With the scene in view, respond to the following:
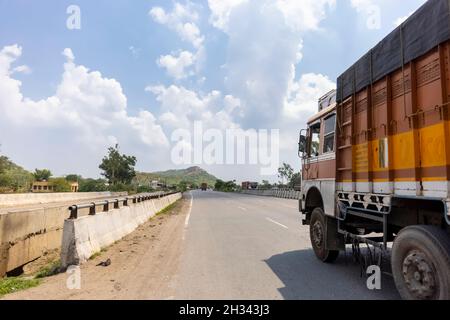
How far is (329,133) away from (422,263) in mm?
3719

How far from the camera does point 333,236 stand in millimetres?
7223

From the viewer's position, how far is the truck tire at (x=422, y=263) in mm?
3771

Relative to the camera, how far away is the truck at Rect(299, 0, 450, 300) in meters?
3.96

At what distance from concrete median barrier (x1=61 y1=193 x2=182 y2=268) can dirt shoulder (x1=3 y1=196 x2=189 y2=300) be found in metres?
0.24

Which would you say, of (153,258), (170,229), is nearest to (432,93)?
(153,258)

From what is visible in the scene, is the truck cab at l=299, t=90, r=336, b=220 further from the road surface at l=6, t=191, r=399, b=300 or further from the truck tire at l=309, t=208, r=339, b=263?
the road surface at l=6, t=191, r=399, b=300

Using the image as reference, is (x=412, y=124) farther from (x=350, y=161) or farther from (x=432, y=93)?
(x=350, y=161)

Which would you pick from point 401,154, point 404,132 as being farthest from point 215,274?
point 404,132

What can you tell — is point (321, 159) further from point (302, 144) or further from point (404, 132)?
point (404, 132)

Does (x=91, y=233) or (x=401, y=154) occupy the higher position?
(x=401, y=154)

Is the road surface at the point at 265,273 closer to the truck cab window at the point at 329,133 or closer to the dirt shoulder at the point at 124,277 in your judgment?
the dirt shoulder at the point at 124,277

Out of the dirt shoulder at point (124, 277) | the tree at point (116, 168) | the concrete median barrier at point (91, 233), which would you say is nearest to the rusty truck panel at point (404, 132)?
the dirt shoulder at point (124, 277)

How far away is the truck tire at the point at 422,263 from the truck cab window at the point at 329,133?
2.96 meters

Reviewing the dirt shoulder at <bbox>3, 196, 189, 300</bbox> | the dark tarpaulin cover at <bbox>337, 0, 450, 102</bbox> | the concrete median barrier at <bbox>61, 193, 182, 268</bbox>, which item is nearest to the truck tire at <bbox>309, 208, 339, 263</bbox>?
the dark tarpaulin cover at <bbox>337, 0, 450, 102</bbox>
